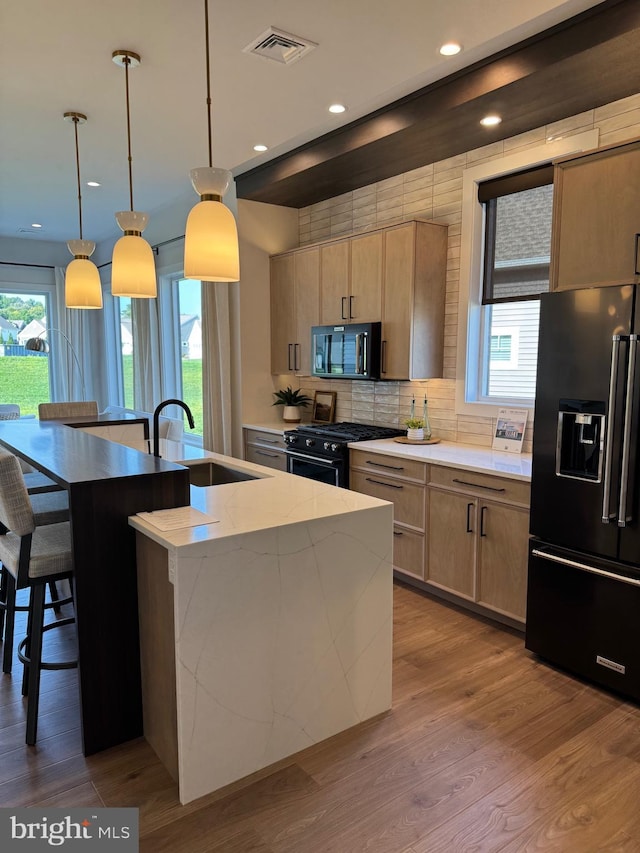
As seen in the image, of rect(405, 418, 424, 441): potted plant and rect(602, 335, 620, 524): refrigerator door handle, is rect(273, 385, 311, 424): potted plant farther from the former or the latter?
rect(602, 335, 620, 524): refrigerator door handle

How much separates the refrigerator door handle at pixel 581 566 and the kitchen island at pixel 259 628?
0.86 meters

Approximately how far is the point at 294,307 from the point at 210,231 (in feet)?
9.55

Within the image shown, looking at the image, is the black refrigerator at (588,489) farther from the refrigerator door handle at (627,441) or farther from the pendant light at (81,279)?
the pendant light at (81,279)

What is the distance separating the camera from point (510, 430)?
11.8ft

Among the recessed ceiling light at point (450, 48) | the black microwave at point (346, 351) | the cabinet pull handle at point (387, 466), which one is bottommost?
the cabinet pull handle at point (387, 466)

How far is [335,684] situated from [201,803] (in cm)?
62

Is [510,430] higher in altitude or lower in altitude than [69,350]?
lower

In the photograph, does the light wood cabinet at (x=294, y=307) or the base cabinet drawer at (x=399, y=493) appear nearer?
the base cabinet drawer at (x=399, y=493)

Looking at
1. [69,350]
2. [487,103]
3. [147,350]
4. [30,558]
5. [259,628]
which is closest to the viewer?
[259,628]

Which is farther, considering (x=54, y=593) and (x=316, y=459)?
(x=316, y=459)

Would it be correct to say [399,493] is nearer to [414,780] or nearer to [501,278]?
[501,278]

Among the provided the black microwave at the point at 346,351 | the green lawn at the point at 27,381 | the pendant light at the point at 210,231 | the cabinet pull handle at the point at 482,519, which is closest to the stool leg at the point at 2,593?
the pendant light at the point at 210,231

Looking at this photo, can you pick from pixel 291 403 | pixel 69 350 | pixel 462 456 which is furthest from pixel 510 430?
pixel 69 350

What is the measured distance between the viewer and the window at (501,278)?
138 inches
